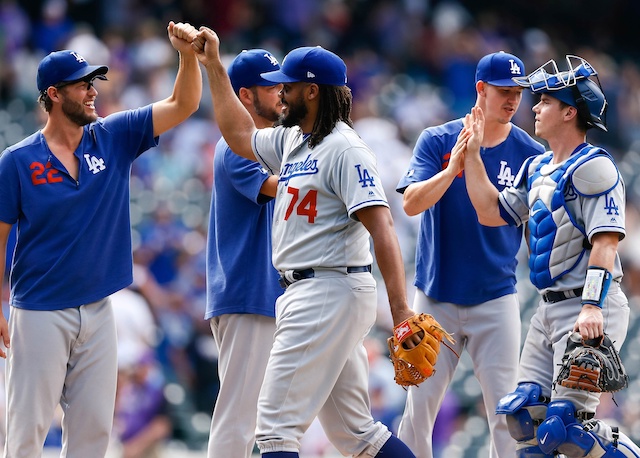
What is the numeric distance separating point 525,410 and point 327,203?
1.34 m

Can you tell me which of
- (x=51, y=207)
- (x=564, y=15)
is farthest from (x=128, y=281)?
(x=564, y=15)

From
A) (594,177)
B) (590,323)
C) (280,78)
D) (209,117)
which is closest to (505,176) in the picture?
(594,177)

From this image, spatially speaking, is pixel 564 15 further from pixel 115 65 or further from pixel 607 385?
pixel 607 385

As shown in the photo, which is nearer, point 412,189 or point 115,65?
point 412,189

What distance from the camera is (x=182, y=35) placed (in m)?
5.41

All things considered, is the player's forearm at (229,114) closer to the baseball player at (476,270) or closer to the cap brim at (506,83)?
the baseball player at (476,270)

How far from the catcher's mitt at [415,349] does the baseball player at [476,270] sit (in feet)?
3.83

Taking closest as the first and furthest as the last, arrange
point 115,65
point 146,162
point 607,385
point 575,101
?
1. point 607,385
2. point 575,101
3. point 146,162
4. point 115,65

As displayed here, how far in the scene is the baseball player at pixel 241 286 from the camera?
557 cm

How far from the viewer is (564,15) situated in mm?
18953

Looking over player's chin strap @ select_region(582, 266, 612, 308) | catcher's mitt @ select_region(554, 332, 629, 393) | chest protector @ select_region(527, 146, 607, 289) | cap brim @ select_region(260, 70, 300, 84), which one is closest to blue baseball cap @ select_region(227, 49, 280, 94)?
cap brim @ select_region(260, 70, 300, 84)

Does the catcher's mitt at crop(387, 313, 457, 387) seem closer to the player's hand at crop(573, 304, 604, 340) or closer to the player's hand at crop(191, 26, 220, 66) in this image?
the player's hand at crop(573, 304, 604, 340)

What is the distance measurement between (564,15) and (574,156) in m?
14.4

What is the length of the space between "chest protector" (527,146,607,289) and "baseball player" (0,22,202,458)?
6.10 ft
